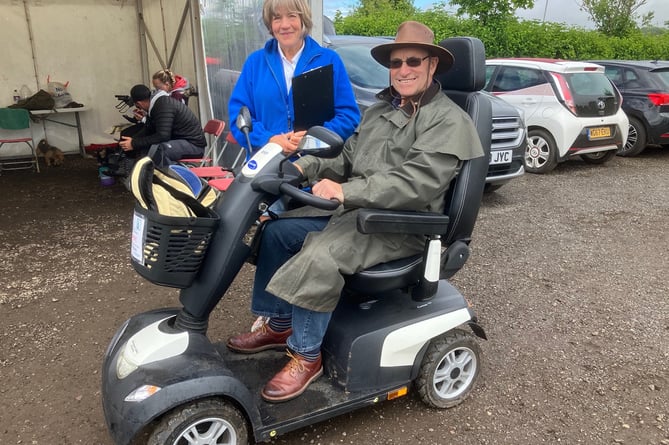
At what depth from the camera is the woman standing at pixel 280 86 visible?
2961mm

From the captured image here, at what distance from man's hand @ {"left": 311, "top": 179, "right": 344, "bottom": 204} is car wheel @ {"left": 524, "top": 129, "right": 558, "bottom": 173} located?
6.23 m

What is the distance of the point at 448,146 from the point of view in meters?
2.24

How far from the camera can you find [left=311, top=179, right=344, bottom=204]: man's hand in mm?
2133

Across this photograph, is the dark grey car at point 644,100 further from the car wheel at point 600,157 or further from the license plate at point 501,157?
the license plate at point 501,157

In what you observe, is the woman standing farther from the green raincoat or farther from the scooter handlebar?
the scooter handlebar

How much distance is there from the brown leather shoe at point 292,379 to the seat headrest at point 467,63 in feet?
4.85

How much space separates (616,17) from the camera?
1964 cm

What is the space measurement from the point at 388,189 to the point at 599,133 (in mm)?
6776

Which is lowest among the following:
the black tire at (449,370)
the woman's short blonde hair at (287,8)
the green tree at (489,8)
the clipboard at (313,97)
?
the black tire at (449,370)

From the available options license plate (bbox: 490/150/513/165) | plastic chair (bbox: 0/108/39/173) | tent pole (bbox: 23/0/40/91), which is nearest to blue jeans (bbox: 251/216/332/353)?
license plate (bbox: 490/150/513/165)

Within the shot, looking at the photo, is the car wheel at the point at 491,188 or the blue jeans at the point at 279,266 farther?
the car wheel at the point at 491,188

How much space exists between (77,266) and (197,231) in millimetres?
2862

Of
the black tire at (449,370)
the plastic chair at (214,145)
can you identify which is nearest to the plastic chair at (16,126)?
the plastic chair at (214,145)

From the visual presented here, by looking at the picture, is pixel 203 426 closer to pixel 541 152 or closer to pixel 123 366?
pixel 123 366
